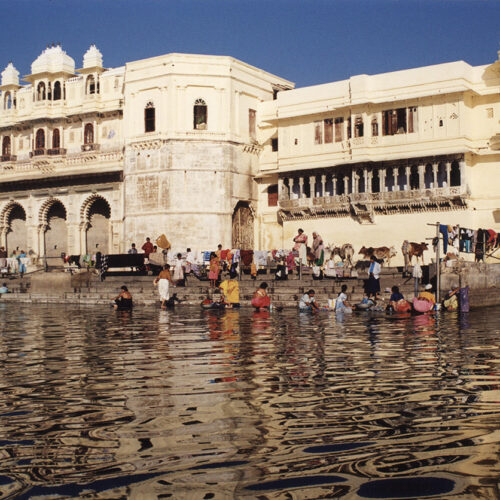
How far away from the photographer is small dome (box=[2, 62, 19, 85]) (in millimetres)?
38750

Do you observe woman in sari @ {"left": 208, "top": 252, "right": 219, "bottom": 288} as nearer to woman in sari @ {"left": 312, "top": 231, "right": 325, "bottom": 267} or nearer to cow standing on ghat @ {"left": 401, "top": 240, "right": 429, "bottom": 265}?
woman in sari @ {"left": 312, "top": 231, "right": 325, "bottom": 267}

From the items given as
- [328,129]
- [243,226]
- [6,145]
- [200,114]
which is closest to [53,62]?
[6,145]

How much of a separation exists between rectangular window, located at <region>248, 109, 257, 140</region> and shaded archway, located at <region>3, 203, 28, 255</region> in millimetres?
13673

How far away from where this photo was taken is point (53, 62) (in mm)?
36844

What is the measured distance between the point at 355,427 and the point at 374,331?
7.52 metres

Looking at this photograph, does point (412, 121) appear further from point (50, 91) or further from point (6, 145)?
point (6, 145)

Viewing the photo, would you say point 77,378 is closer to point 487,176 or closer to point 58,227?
point 487,176

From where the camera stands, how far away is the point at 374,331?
1215 centimetres

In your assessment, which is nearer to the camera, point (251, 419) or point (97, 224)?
point (251, 419)

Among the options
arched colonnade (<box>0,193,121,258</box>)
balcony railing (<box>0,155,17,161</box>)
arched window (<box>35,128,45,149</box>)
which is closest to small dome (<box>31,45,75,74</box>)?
arched window (<box>35,128,45,149</box>)

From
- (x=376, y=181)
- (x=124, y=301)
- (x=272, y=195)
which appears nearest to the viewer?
(x=124, y=301)

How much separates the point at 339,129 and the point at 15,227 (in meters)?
18.8

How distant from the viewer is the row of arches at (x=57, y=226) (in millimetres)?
36281

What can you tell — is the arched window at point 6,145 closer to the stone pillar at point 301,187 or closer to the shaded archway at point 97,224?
the shaded archway at point 97,224
